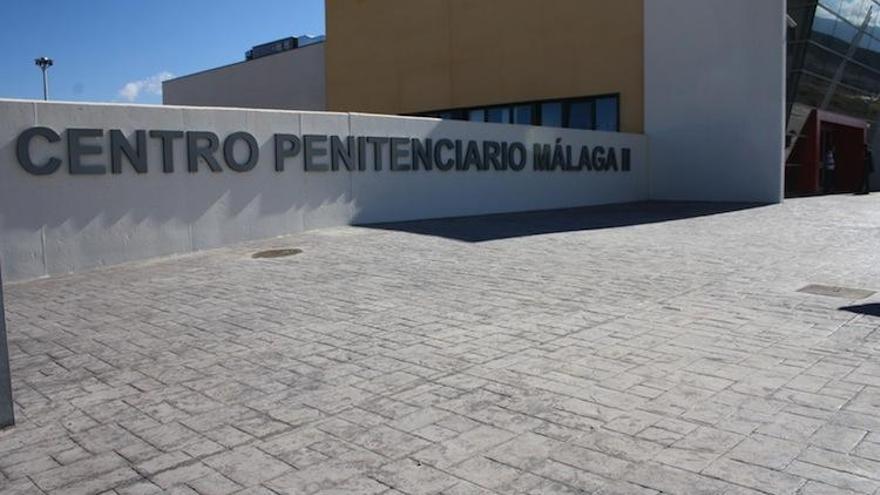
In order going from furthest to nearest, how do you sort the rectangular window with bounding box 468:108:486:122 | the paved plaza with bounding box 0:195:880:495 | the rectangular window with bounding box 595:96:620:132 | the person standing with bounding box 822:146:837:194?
the person standing with bounding box 822:146:837:194
the rectangular window with bounding box 468:108:486:122
the rectangular window with bounding box 595:96:620:132
the paved plaza with bounding box 0:195:880:495

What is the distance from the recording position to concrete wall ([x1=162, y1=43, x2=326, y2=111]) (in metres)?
35.0

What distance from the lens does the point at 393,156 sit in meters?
16.1

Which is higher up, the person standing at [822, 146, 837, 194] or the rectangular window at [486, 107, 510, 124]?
the rectangular window at [486, 107, 510, 124]

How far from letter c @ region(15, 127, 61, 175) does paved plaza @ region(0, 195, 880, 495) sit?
1584mm

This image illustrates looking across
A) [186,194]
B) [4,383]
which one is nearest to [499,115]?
[186,194]

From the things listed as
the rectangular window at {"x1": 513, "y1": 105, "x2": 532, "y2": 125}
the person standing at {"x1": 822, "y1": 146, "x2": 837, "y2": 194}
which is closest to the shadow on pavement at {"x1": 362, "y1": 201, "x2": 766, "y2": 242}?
the rectangular window at {"x1": 513, "y1": 105, "x2": 532, "y2": 125}

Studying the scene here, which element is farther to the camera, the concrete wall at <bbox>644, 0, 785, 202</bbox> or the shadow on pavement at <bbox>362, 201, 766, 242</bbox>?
the concrete wall at <bbox>644, 0, 785, 202</bbox>

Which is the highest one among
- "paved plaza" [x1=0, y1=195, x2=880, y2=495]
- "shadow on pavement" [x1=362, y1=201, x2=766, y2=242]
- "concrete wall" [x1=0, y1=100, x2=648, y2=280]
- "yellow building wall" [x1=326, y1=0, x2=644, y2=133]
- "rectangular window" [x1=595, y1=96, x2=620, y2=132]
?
"yellow building wall" [x1=326, y1=0, x2=644, y2=133]

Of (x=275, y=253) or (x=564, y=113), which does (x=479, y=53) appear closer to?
(x=564, y=113)

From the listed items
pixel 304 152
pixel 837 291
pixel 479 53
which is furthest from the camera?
pixel 479 53

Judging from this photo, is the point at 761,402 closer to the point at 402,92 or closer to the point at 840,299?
the point at 840,299

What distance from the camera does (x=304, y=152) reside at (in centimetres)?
1417

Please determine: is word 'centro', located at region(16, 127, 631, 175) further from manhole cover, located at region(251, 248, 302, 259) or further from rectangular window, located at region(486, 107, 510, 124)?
rectangular window, located at region(486, 107, 510, 124)

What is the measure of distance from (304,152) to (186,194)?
103 inches
